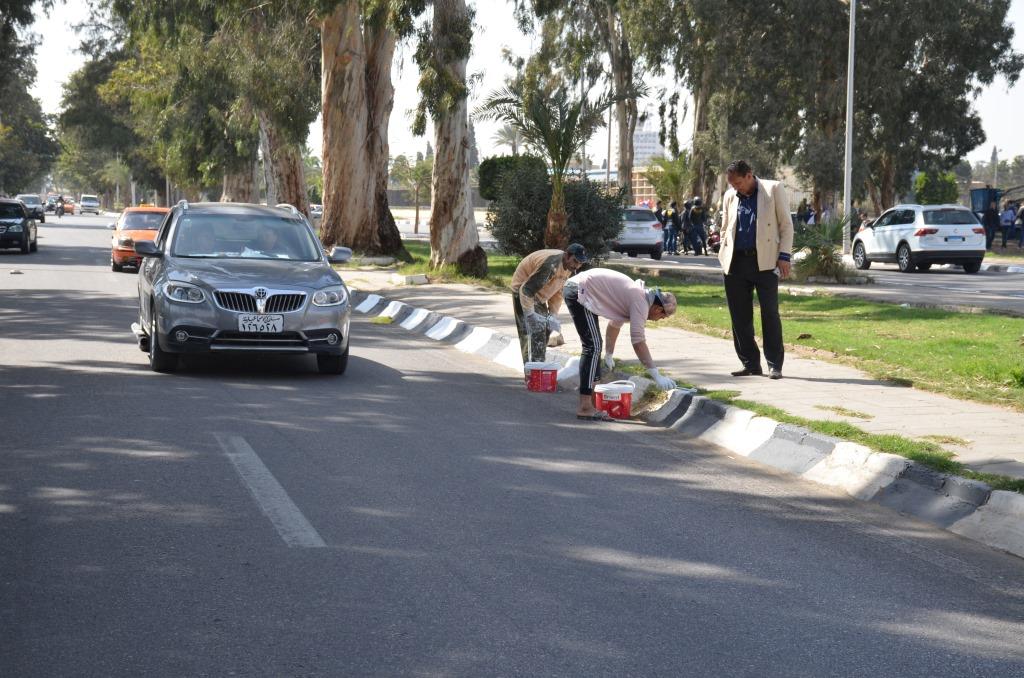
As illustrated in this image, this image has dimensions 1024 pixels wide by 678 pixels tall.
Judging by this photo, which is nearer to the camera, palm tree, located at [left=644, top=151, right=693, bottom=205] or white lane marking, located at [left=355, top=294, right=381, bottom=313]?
white lane marking, located at [left=355, top=294, right=381, bottom=313]

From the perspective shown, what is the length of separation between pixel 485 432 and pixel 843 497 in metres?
2.76

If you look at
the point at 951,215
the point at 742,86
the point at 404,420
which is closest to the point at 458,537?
the point at 404,420

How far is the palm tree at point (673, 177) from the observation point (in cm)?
6412

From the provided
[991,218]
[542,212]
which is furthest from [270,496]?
[991,218]

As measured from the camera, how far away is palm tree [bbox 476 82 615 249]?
24906mm

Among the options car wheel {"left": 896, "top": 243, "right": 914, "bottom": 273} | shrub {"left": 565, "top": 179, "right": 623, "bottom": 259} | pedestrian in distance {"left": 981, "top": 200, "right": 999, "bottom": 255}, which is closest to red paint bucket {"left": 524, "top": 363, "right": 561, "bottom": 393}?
shrub {"left": 565, "top": 179, "right": 623, "bottom": 259}

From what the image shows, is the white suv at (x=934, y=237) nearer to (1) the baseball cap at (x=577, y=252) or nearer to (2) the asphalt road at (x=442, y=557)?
(1) the baseball cap at (x=577, y=252)

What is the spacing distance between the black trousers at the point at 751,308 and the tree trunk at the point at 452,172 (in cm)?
1281

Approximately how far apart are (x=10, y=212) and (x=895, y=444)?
111 ft

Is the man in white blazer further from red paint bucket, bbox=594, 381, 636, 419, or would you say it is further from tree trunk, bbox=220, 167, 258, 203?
tree trunk, bbox=220, 167, 258, 203

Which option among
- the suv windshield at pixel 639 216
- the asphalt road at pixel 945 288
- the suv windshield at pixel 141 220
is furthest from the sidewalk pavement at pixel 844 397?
the suv windshield at pixel 639 216

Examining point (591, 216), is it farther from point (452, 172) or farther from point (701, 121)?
Answer: point (701, 121)

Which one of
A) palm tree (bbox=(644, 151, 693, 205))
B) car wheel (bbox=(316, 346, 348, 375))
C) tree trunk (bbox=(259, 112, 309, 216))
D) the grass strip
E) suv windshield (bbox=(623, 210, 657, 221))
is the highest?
palm tree (bbox=(644, 151, 693, 205))

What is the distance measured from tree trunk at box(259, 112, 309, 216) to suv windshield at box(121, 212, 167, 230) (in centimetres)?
696
